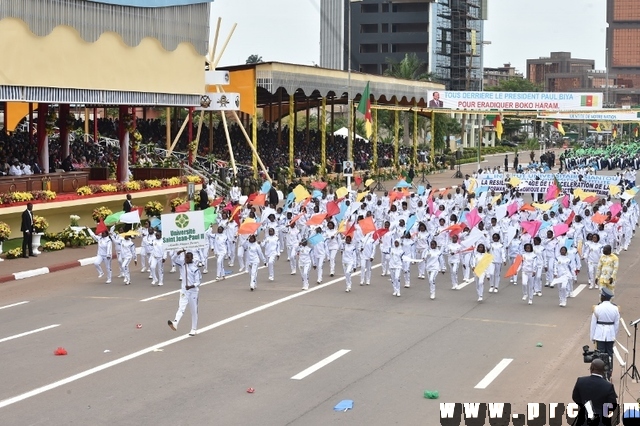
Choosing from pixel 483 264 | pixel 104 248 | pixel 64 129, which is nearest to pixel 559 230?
pixel 483 264

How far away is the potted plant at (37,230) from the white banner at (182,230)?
11.4m

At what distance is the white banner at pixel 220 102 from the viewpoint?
42.8 metres

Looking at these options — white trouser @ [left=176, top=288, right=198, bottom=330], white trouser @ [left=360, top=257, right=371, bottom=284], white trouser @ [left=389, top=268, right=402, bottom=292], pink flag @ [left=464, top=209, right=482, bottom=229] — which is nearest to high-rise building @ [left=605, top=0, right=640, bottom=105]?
pink flag @ [left=464, top=209, right=482, bottom=229]

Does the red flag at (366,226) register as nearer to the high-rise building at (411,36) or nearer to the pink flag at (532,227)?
the pink flag at (532,227)

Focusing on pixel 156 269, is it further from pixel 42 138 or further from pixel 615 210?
pixel 615 210

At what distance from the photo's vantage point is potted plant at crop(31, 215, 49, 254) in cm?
2880

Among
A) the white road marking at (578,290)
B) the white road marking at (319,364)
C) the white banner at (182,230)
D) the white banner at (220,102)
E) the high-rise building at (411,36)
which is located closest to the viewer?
the white road marking at (319,364)

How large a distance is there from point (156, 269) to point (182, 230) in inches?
229

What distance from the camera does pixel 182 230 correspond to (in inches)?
726

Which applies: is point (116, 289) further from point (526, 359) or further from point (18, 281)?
point (526, 359)

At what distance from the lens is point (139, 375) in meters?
15.3

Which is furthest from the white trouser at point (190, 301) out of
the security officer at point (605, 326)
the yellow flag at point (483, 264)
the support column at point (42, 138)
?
the support column at point (42, 138)

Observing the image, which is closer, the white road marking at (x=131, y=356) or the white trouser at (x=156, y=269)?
the white road marking at (x=131, y=356)

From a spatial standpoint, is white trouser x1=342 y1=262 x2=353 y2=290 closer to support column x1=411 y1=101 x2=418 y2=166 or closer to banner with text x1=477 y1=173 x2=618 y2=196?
banner with text x1=477 y1=173 x2=618 y2=196
